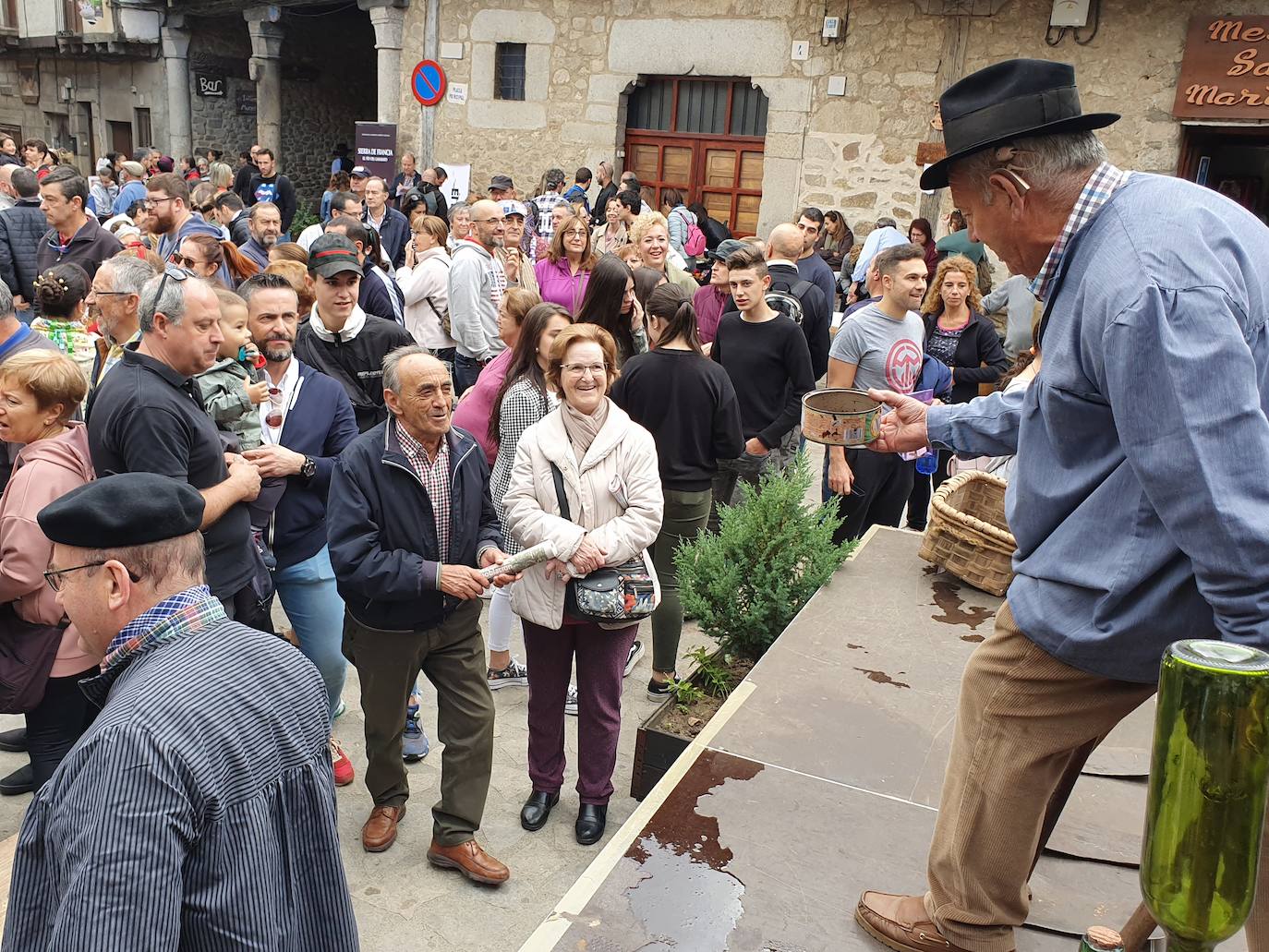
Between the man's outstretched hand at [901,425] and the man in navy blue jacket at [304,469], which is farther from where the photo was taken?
the man in navy blue jacket at [304,469]

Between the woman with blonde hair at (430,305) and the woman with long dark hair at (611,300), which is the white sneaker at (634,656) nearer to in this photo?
the woman with long dark hair at (611,300)

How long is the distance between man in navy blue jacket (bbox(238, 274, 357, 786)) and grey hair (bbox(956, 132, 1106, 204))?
2988mm

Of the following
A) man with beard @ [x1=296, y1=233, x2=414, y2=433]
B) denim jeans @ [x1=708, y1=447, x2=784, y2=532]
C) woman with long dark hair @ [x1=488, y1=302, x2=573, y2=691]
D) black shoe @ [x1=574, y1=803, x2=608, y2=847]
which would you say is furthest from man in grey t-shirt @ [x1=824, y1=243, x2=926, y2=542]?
man with beard @ [x1=296, y1=233, x2=414, y2=433]

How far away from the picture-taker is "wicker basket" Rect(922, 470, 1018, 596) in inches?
188

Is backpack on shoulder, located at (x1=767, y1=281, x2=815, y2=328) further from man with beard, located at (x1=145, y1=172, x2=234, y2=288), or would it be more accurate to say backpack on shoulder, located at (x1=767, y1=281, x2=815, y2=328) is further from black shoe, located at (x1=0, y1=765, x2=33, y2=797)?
black shoe, located at (x1=0, y1=765, x2=33, y2=797)

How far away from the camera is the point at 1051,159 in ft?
7.09

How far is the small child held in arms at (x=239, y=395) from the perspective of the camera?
4059 millimetres

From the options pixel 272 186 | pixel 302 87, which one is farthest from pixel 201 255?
pixel 302 87

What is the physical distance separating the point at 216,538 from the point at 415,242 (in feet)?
15.9

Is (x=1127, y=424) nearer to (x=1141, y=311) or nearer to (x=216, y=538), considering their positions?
(x=1141, y=311)

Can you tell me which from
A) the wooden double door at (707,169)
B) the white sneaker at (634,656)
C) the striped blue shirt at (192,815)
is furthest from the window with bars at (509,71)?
the striped blue shirt at (192,815)

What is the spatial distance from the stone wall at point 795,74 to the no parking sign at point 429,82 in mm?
257

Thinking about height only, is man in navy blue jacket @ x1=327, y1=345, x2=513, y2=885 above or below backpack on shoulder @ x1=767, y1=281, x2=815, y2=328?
below

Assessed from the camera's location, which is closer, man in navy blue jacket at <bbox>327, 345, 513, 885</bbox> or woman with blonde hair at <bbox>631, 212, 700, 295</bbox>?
man in navy blue jacket at <bbox>327, 345, 513, 885</bbox>
